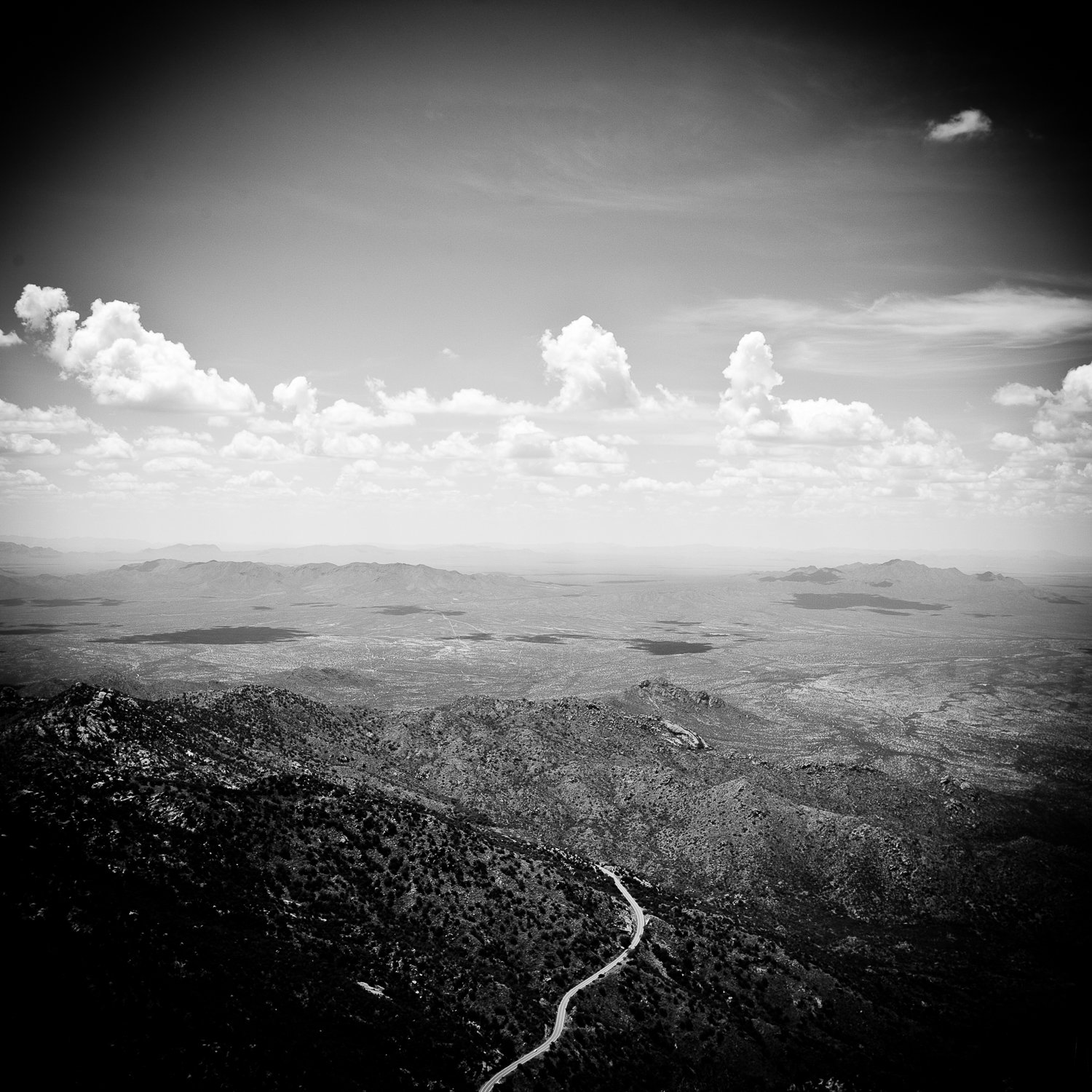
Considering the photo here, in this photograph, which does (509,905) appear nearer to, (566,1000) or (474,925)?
(474,925)

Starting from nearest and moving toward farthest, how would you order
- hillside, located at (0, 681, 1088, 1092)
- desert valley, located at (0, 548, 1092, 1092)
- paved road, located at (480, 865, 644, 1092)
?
hillside, located at (0, 681, 1088, 1092), desert valley, located at (0, 548, 1092, 1092), paved road, located at (480, 865, 644, 1092)

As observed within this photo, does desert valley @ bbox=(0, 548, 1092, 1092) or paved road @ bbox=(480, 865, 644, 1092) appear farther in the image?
paved road @ bbox=(480, 865, 644, 1092)

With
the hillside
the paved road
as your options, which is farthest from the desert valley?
the paved road

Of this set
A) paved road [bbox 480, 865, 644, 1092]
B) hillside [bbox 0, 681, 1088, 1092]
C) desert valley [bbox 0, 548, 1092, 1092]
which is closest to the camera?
hillside [bbox 0, 681, 1088, 1092]

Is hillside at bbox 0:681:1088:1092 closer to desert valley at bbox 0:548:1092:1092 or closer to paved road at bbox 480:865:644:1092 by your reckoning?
desert valley at bbox 0:548:1092:1092

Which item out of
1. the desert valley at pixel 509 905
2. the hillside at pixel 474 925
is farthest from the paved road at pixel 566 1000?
the hillside at pixel 474 925

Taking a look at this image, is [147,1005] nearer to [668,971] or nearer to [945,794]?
[668,971]
